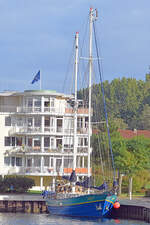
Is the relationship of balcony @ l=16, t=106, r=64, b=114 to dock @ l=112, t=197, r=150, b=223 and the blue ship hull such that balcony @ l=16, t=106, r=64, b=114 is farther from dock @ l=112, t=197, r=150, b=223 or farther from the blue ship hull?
the blue ship hull

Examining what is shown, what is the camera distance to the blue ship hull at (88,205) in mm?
70562

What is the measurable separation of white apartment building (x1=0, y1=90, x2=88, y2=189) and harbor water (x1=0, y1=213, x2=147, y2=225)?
2279 centimetres

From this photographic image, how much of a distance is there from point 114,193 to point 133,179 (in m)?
27.7

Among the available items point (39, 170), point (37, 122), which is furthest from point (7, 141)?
point (39, 170)

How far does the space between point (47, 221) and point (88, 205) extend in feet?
16.8

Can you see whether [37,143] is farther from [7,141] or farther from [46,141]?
[7,141]

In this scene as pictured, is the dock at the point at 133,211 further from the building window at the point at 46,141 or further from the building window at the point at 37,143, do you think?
the building window at the point at 37,143

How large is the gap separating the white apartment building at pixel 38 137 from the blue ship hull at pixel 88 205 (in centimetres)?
2435

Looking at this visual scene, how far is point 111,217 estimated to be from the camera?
246 ft

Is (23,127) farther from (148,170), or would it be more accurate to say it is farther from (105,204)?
(105,204)

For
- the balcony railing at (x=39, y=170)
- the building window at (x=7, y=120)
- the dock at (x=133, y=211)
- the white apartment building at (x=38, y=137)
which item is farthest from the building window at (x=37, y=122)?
the dock at (x=133, y=211)

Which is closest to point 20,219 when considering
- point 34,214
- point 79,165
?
point 34,214

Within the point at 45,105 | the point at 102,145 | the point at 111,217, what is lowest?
the point at 111,217

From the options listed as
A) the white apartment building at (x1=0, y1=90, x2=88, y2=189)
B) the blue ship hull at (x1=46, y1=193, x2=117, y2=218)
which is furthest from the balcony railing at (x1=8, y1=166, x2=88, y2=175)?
the blue ship hull at (x1=46, y1=193, x2=117, y2=218)
